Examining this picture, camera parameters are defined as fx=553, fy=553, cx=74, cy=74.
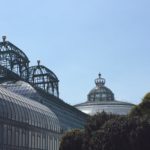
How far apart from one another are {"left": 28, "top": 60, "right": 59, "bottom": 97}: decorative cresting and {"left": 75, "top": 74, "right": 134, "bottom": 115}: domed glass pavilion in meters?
50.4

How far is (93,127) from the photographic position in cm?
6856

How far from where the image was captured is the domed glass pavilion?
185125mm

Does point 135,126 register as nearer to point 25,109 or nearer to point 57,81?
point 25,109

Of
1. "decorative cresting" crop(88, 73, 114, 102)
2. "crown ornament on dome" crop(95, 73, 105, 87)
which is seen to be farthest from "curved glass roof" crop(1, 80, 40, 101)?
"crown ornament on dome" crop(95, 73, 105, 87)

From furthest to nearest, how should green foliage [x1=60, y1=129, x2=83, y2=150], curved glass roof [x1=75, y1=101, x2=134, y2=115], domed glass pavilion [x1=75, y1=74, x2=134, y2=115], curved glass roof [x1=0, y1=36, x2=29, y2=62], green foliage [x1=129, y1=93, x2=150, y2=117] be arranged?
domed glass pavilion [x1=75, y1=74, x2=134, y2=115] → curved glass roof [x1=75, y1=101, x2=134, y2=115] → curved glass roof [x1=0, y1=36, x2=29, y2=62] → green foliage [x1=60, y1=129, x2=83, y2=150] → green foliage [x1=129, y1=93, x2=150, y2=117]

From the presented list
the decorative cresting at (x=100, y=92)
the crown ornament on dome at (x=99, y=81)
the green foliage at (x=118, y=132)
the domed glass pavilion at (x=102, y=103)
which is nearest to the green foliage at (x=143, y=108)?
the green foliage at (x=118, y=132)

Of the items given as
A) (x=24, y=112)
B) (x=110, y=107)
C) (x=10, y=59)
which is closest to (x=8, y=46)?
(x=10, y=59)

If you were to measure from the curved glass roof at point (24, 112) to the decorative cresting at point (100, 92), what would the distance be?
97040mm

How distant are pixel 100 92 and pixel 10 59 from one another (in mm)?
89477

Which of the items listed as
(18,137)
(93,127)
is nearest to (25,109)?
(18,137)

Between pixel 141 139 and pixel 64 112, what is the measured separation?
73.8 meters

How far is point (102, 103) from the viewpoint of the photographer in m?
186

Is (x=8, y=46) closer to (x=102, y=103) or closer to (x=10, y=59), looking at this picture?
(x=10, y=59)

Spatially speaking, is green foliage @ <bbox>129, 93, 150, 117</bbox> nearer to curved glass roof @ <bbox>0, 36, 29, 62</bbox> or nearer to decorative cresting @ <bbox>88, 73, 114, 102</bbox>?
curved glass roof @ <bbox>0, 36, 29, 62</bbox>
